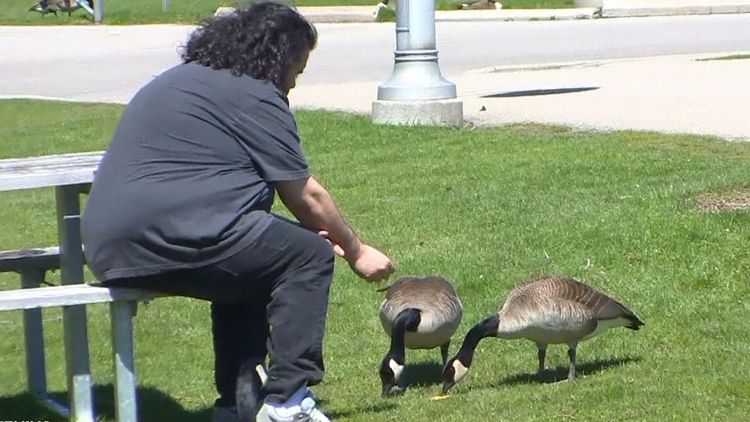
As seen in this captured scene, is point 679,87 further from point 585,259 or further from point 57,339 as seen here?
point 57,339

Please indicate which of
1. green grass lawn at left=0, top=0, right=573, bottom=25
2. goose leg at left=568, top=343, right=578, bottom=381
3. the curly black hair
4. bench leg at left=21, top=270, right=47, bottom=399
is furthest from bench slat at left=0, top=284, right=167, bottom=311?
green grass lawn at left=0, top=0, right=573, bottom=25

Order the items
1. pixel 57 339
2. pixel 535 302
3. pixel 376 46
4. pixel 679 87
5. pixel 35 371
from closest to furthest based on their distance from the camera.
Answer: pixel 535 302, pixel 35 371, pixel 57 339, pixel 679 87, pixel 376 46

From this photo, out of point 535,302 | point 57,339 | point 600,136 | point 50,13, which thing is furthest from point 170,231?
point 50,13

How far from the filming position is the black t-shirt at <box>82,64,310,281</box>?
13.9 ft

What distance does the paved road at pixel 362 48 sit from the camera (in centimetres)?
1708

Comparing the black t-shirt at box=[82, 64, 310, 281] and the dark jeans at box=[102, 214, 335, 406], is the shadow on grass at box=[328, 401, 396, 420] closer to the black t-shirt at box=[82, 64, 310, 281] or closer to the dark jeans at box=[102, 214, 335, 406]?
the dark jeans at box=[102, 214, 335, 406]

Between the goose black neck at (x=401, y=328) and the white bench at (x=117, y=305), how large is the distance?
1.01m

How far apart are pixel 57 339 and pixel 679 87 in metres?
8.10

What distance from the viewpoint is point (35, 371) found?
5.52 m

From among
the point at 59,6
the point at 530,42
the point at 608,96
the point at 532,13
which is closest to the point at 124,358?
the point at 608,96

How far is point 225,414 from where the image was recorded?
4844 mm

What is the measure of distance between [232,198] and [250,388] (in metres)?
0.79

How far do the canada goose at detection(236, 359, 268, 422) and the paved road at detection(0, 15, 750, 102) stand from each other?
10322 mm

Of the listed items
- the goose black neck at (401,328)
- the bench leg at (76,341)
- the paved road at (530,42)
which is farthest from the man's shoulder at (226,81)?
the paved road at (530,42)
